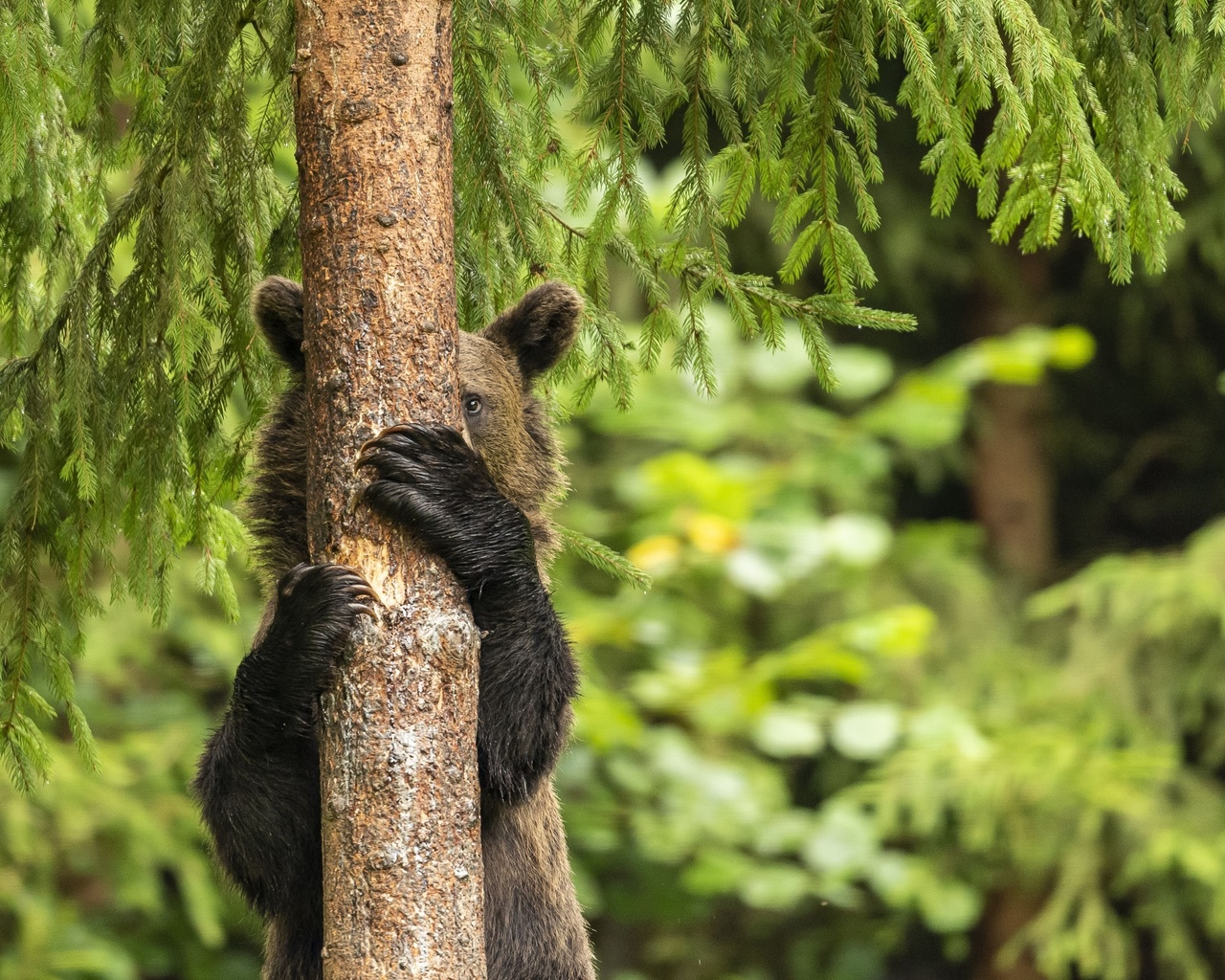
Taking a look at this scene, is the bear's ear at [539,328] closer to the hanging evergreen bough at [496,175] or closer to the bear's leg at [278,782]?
the hanging evergreen bough at [496,175]

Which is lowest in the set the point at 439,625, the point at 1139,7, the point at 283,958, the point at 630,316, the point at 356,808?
the point at 283,958

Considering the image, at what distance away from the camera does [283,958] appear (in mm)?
3094

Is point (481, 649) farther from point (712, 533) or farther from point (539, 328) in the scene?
point (712, 533)

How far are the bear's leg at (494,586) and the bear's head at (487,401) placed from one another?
1.52ft

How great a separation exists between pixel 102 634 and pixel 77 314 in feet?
12.0

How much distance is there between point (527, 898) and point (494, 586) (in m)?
0.93

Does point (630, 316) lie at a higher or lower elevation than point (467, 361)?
higher

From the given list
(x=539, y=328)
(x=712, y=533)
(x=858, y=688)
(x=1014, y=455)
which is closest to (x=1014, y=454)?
(x=1014, y=455)

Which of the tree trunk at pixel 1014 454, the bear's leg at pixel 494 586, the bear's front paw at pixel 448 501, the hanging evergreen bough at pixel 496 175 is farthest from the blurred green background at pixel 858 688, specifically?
the bear's front paw at pixel 448 501

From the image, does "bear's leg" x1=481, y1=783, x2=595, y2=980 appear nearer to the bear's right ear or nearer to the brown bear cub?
the brown bear cub

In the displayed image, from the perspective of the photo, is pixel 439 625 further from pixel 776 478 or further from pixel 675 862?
pixel 675 862

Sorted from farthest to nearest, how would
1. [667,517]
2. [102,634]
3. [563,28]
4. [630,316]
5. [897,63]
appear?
[630,316]
[897,63]
[667,517]
[102,634]
[563,28]

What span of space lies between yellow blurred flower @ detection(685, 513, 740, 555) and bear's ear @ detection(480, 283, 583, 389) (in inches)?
128

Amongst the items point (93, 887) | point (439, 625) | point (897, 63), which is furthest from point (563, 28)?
point (93, 887)
